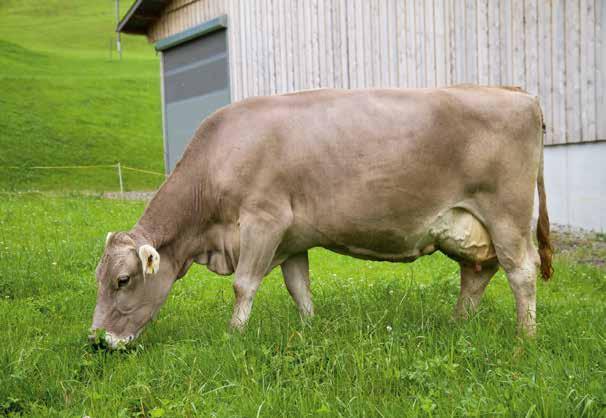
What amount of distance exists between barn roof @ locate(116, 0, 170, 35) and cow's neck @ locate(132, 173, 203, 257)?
14955 millimetres

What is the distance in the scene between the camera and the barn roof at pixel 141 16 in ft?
66.1

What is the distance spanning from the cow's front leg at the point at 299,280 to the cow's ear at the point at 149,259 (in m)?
1.16

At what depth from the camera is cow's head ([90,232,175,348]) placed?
5625mm

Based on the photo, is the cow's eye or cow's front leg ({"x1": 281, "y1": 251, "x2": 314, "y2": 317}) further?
cow's front leg ({"x1": 281, "y1": 251, "x2": 314, "y2": 317})

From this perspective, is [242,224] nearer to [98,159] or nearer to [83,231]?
[83,231]

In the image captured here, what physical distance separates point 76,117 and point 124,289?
34.9 metres

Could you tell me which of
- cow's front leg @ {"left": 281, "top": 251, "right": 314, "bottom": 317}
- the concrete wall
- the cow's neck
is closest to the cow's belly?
cow's front leg @ {"left": 281, "top": 251, "right": 314, "bottom": 317}

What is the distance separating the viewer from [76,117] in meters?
38.6

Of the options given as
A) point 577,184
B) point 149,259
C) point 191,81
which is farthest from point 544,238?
point 191,81

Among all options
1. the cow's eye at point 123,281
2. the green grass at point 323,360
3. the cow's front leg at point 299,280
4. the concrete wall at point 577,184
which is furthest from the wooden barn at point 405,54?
the cow's eye at point 123,281

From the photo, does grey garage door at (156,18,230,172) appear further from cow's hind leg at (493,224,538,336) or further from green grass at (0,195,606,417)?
cow's hind leg at (493,224,538,336)

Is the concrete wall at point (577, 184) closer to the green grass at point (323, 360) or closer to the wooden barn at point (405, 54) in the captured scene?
the wooden barn at point (405, 54)

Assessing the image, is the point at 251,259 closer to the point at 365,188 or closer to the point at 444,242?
the point at 365,188

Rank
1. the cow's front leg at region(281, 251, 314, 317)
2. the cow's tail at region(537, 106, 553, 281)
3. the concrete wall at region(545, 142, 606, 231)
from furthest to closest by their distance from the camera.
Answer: the concrete wall at region(545, 142, 606, 231)
the cow's front leg at region(281, 251, 314, 317)
the cow's tail at region(537, 106, 553, 281)
